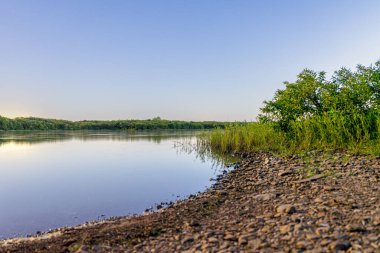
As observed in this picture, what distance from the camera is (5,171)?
13836mm

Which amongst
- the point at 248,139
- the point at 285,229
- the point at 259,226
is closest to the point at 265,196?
the point at 259,226

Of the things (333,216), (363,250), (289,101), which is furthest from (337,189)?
(289,101)

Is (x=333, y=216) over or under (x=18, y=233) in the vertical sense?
over

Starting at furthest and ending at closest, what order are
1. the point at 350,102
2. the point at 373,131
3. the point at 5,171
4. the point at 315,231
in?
the point at 5,171 < the point at 350,102 < the point at 373,131 < the point at 315,231

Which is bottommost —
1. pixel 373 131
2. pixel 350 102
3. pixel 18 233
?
pixel 18 233

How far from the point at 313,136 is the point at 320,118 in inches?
31.8

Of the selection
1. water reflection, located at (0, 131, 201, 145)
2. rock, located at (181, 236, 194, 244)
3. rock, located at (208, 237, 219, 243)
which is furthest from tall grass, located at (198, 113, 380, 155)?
water reflection, located at (0, 131, 201, 145)

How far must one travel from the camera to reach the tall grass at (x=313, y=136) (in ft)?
36.1

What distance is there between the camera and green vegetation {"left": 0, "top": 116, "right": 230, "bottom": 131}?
7225 cm

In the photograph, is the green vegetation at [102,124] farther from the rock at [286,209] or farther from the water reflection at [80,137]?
the rock at [286,209]

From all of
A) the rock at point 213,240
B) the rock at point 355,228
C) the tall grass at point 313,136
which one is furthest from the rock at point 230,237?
the tall grass at point 313,136

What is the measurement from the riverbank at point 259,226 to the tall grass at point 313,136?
4273 millimetres

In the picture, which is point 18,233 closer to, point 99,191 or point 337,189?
point 99,191

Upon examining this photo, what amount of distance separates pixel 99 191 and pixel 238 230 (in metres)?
6.27
